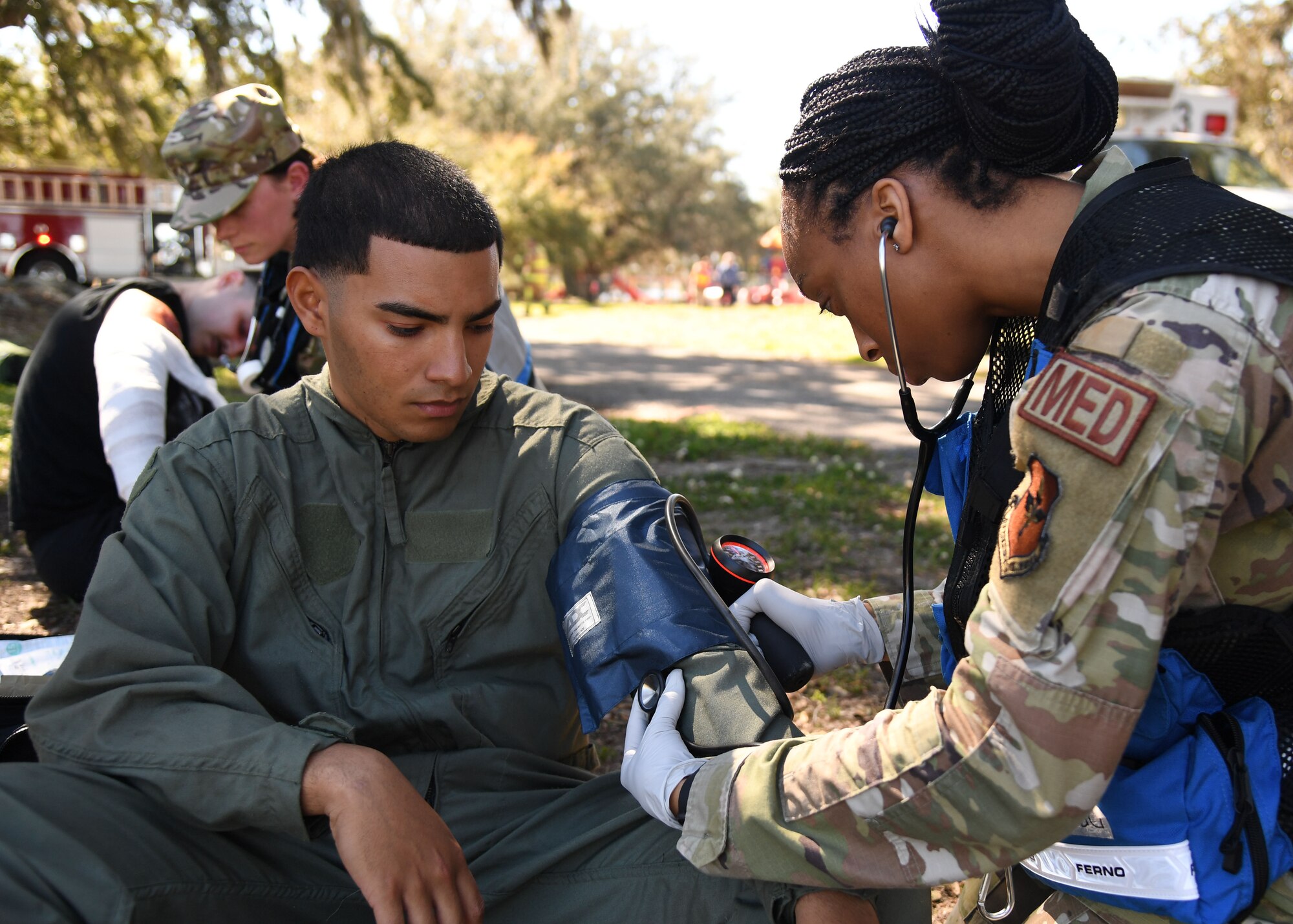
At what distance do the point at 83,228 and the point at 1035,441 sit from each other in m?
20.7

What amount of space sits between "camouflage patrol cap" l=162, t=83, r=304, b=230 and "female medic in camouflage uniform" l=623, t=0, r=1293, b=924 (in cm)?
257

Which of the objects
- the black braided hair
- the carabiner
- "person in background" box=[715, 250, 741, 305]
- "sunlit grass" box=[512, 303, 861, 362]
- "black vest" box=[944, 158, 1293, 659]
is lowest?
"person in background" box=[715, 250, 741, 305]

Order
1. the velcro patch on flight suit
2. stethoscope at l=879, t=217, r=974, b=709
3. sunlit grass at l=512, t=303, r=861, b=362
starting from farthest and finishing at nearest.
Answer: sunlit grass at l=512, t=303, r=861, b=362
stethoscope at l=879, t=217, r=974, b=709
the velcro patch on flight suit

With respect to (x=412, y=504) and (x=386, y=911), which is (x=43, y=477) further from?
(x=386, y=911)

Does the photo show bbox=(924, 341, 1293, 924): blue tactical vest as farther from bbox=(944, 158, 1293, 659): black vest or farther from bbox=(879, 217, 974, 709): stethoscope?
bbox=(879, 217, 974, 709): stethoscope

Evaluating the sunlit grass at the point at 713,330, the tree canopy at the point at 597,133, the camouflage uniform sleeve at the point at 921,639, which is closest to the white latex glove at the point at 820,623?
the camouflage uniform sleeve at the point at 921,639

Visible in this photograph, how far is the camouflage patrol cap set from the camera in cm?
363

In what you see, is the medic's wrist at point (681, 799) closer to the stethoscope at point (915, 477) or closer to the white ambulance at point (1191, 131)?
the stethoscope at point (915, 477)

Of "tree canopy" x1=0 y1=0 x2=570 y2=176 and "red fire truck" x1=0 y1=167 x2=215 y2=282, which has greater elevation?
"tree canopy" x1=0 y1=0 x2=570 y2=176

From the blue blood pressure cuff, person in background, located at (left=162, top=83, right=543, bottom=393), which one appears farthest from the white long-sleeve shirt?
the blue blood pressure cuff

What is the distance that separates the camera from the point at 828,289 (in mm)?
1785

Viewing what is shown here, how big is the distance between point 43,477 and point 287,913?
2447mm

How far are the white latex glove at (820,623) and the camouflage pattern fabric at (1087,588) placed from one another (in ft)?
2.18

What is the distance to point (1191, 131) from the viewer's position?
1188cm
